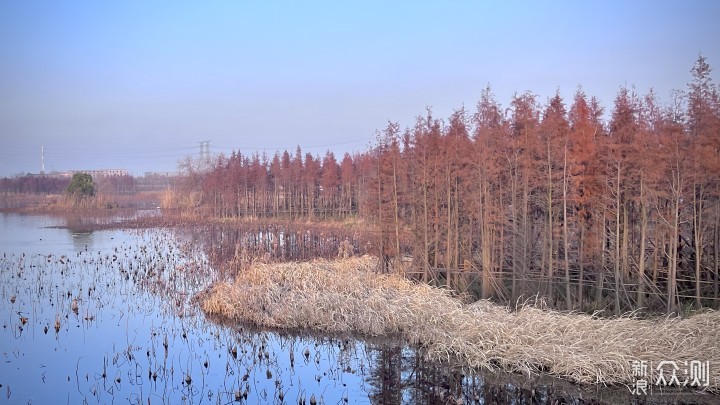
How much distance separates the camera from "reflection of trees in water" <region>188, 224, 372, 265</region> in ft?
74.8

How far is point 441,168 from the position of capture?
1647 cm

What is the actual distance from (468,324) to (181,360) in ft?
18.5

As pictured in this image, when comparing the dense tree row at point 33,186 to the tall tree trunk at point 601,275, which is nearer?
the tall tree trunk at point 601,275

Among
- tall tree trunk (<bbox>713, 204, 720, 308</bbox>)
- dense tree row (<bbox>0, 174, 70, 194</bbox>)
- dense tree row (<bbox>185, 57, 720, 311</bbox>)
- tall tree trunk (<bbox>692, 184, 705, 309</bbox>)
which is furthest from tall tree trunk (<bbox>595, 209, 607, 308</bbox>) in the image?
dense tree row (<bbox>0, 174, 70, 194</bbox>)

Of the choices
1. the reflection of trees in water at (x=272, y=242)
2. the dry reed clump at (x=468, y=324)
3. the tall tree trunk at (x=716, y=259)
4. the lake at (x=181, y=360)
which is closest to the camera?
the lake at (x=181, y=360)

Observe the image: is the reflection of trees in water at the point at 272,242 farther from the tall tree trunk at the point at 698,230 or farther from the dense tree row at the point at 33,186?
the dense tree row at the point at 33,186

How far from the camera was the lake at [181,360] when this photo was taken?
29.9 ft

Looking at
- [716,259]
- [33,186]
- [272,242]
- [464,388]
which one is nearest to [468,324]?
[464,388]

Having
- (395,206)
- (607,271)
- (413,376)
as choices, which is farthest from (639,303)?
A: (395,206)

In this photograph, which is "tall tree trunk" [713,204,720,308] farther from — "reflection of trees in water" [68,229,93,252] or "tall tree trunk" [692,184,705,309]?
"reflection of trees in water" [68,229,93,252]

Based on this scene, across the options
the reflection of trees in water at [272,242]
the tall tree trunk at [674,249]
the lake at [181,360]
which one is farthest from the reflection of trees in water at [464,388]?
the reflection of trees in water at [272,242]

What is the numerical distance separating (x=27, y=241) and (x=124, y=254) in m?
8.33

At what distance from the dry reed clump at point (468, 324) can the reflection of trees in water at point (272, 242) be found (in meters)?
4.68

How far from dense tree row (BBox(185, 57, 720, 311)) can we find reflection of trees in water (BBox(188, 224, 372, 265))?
418 cm
